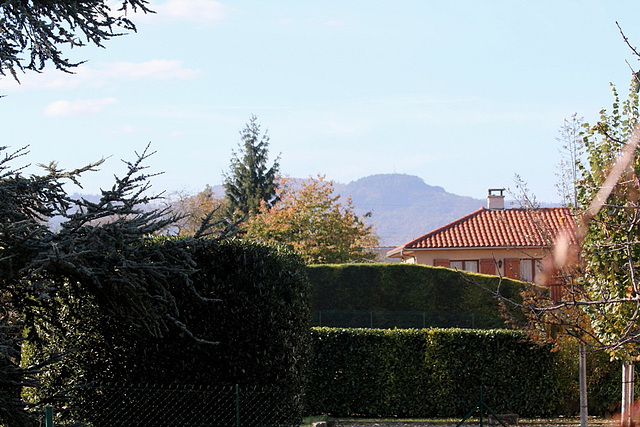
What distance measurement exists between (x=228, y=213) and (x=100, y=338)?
3995cm

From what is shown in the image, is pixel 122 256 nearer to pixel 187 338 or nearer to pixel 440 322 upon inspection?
pixel 187 338

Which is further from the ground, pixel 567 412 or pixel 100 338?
pixel 100 338

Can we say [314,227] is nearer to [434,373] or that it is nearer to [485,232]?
[485,232]

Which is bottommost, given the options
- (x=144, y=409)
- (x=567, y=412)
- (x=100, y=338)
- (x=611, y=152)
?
(x=567, y=412)

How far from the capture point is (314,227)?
3466 centimetres

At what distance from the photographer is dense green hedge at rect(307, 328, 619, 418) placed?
16109 mm

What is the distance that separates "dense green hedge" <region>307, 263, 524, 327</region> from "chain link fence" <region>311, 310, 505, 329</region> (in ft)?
0.81

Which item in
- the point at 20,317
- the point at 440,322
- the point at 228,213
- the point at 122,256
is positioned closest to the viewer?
the point at 122,256

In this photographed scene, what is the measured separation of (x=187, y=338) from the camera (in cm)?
905

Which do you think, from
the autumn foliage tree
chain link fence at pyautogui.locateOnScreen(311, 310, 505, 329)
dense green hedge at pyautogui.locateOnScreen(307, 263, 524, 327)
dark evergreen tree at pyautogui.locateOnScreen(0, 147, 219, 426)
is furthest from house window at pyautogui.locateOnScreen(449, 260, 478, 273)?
dark evergreen tree at pyautogui.locateOnScreen(0, 147, 219, 426)

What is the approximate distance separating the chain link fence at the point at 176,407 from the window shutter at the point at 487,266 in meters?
25.0

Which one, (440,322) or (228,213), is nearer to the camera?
(440,322)

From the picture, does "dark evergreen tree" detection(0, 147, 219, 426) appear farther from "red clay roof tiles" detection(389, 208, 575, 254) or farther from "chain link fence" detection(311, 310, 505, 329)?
"red clay roof tiles" detection(389, 208, 575, 254)

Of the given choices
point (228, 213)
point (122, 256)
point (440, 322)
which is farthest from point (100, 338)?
point (228, 213)
